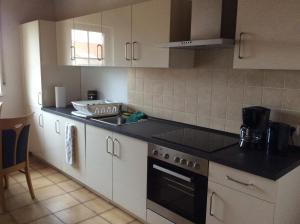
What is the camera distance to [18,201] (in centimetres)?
277

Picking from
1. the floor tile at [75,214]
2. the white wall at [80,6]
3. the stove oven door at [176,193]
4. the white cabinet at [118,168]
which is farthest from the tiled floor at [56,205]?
the white wall at [80,6]

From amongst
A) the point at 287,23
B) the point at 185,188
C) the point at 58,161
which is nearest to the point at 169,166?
the point at 185,188

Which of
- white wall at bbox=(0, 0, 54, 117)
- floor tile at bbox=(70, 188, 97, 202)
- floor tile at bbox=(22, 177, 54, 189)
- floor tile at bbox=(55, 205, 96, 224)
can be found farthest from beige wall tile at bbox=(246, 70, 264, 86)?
white wall at bbox=(0, 0, 54, 117)

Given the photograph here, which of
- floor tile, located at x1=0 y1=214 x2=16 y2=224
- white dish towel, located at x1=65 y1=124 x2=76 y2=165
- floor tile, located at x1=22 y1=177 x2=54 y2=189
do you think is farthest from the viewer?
floor tile, located at x1=22 y1=177 x2=54 y2=189

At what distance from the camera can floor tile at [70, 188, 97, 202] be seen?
2.85m

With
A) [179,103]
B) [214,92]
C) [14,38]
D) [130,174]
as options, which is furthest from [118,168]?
[14,38]

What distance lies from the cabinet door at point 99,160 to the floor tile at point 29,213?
51cm

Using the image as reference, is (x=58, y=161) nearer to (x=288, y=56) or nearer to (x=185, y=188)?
(x=185, y=188)

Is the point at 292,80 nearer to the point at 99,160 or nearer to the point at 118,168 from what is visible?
the point at 118,168

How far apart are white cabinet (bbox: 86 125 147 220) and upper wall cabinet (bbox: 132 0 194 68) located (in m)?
0.71

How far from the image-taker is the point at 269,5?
1.66 m

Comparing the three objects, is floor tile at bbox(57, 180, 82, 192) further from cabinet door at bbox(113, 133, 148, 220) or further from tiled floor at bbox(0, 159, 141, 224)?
cabinet door at bbox(113, 133, 148, 220)

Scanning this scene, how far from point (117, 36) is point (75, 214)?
1.71m

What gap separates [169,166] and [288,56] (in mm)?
1066
